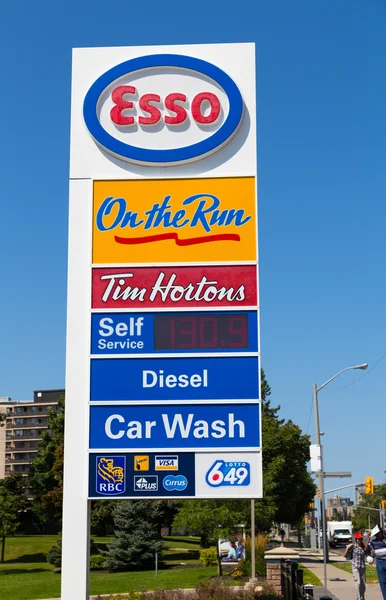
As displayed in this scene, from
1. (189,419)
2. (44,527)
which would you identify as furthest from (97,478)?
(44,527)

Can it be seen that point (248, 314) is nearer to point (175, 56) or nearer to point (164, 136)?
point (164, 136)

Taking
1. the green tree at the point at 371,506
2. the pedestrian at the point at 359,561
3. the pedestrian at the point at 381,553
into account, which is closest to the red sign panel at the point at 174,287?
the pedestrian at the point at 381,553

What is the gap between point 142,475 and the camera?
13.5m

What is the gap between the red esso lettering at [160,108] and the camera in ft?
49.2

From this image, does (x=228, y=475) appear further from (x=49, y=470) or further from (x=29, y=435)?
(x=29, y=435)

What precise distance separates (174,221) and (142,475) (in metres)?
4.56

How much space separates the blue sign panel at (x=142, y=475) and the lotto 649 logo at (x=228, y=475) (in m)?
0.33

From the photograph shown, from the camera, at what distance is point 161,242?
47.5ft

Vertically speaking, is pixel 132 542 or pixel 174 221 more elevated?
pixel 174 221

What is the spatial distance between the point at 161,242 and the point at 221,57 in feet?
12.5

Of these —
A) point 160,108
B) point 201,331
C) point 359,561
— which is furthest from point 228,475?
point 160,108

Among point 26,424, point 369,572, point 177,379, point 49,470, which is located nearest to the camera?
point 177,379

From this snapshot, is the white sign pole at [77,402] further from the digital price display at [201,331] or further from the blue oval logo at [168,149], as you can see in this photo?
the digital price display at [201,331]

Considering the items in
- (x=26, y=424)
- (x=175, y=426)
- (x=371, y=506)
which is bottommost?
(x=371, y=506)
